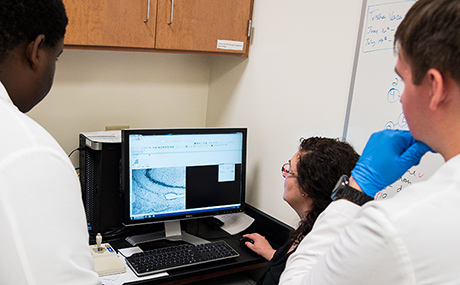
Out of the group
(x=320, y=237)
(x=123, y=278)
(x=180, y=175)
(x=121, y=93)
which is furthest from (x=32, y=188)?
(x=121, y=93)

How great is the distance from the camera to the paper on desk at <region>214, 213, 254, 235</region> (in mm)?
2033

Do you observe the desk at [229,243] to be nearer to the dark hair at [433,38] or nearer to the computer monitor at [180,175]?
the computer monitor at [180,175]

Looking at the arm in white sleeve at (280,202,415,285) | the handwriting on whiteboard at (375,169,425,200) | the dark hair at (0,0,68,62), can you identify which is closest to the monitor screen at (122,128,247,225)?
the handwriting on whiteboard at (375,169,425,200)

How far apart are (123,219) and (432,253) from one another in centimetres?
137

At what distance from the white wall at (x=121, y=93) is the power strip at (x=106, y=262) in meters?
Result: 0.56

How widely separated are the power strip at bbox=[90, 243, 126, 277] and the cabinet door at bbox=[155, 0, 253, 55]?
837 mm

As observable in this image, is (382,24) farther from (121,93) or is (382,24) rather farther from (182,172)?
(121,93)

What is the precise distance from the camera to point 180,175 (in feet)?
6.13

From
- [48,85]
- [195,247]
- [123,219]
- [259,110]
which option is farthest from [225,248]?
[48,85]

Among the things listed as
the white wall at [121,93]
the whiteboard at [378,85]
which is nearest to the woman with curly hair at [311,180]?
the whiteboard at [378,85]

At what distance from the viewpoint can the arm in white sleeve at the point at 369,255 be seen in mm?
673

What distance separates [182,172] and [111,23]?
2.14 ft

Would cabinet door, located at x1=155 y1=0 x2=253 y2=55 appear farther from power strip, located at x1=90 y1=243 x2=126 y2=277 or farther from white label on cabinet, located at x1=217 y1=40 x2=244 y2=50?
power strip, located at x1=90 y1=243 x2=126 y2=277

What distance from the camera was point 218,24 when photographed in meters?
1.97
